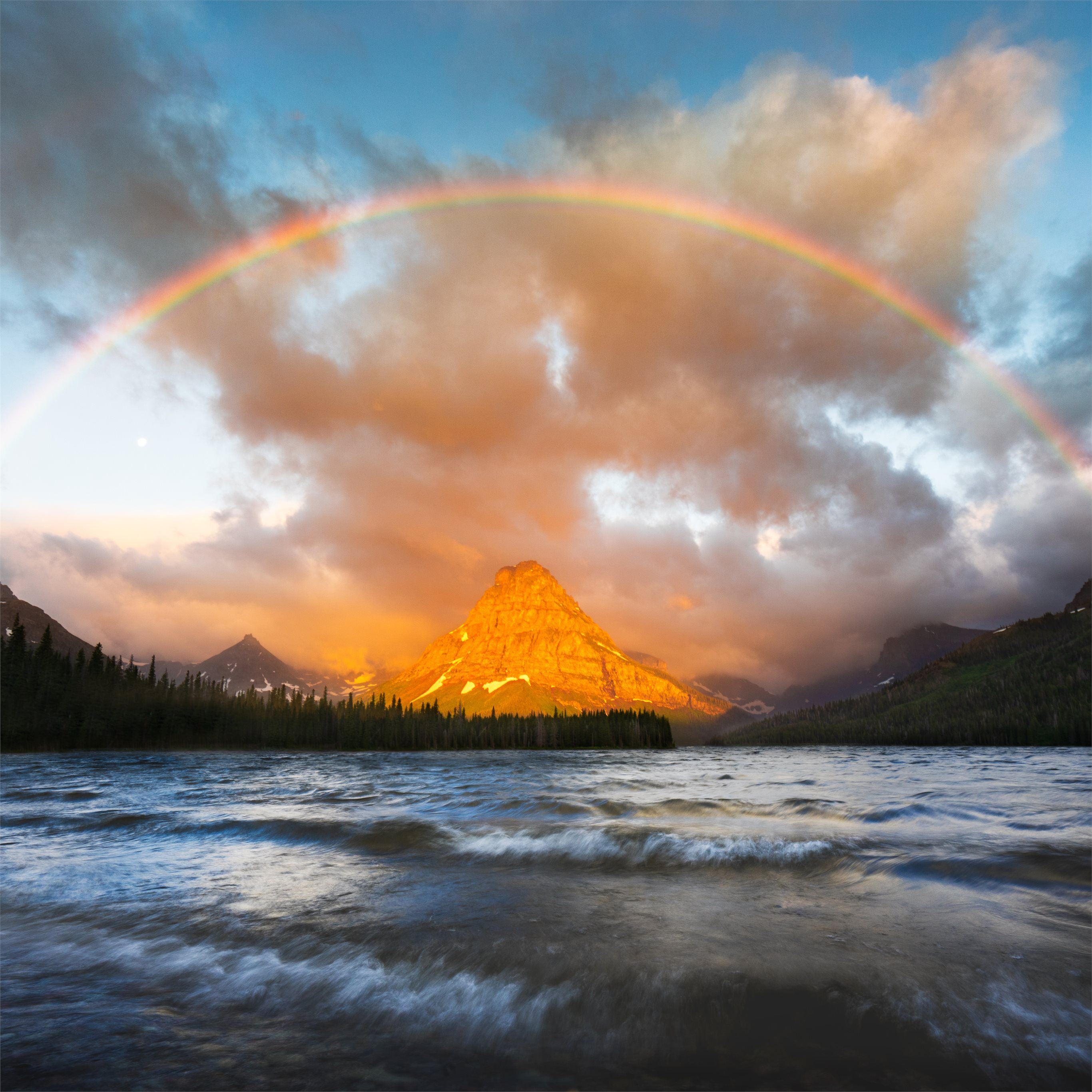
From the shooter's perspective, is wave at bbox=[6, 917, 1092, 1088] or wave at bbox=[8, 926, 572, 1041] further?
wave at bbox=[8, 926, 572, 1041]

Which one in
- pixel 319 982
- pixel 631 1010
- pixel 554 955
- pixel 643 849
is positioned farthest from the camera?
pixel 643 849

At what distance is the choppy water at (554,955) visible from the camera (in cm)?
615

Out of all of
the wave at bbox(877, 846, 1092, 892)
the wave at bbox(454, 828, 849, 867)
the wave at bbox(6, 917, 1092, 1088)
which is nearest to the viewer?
the wave at bbox(6, 917, 1092, 1088)

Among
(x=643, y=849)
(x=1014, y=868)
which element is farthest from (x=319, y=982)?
(x=1014, y=868)

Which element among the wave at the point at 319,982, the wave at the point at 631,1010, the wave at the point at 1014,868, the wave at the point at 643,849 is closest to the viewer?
the wave at the point at 631,1010

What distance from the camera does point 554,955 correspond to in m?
9.07

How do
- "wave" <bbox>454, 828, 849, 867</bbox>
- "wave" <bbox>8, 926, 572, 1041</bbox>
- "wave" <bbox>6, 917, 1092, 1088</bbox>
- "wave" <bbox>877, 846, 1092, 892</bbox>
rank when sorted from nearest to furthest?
"wave" <bbox>6, 917, 1092, 1088</bbox> → "wave" <bbox>8, 926, 572, 1041</bbox> → "wave" <bbox>877, 846, 1092, 892</bbox> → "wave" <bbox>454, 828, 849, 867</bbox>

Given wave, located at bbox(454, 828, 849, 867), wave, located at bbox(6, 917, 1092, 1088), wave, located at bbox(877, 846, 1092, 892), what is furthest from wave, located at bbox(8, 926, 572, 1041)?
wave, located at bbox(877, 846, 1092, 892)

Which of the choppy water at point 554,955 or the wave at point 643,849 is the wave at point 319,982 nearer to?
the choppy water at point 554,955

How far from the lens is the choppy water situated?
615 cm

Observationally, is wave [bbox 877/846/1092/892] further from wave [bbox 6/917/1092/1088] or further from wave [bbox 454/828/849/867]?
wave [bbox 6/917/1092/1088]

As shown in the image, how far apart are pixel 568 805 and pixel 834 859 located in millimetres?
16416

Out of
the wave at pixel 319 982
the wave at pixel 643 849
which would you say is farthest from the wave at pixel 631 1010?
the wave at pixel 643 849

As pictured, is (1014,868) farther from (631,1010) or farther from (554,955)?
(631,1010)
